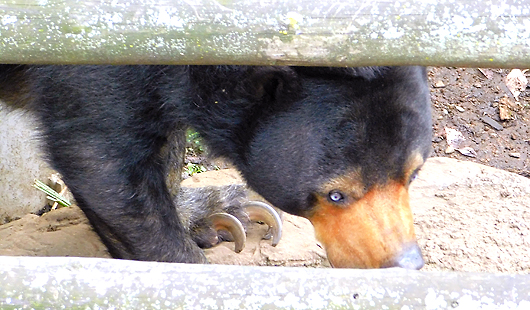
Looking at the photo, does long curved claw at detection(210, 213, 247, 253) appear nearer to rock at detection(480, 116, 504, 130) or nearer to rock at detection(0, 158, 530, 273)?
rock at detection(0, 158, 530, 273)

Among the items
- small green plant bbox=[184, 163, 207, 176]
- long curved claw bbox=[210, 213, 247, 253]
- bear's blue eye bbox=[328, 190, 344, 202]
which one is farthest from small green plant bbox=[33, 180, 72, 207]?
bear's blue eye bbox=[328, 190, 344, 202]

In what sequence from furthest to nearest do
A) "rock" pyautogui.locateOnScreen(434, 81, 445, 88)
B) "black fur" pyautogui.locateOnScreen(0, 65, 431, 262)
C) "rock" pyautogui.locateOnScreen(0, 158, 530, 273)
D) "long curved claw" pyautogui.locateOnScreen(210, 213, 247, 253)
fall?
"rock" pyautogui.locateOnScreen(434, 81, 445, 88), "long curved claw" pyautogui.locateOnScreen(210, 213, 247, 253), "rock" pyautogui.locateOnScreen(0, 158, 530, 273), "black fur" pyautogui.locateOnScreen(0, 65, 431, 262)

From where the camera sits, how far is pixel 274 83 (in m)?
2.76

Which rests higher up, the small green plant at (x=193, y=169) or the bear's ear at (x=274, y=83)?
the bear's ear at (x=274, y=83)

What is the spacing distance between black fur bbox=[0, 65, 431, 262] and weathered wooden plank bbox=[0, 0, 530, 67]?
3.45 feet

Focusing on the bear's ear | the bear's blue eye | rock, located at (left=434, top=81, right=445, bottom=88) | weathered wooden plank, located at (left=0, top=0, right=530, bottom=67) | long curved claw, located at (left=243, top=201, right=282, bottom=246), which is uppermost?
weathered wooden plank, located at (left=0, top=0, right=530, bottom=67)

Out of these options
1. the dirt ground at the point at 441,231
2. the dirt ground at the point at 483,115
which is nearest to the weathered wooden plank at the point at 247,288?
the dirt ground at the point at 441,231

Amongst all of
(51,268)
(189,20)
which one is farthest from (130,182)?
(189,20)

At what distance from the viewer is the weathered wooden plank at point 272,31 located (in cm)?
152

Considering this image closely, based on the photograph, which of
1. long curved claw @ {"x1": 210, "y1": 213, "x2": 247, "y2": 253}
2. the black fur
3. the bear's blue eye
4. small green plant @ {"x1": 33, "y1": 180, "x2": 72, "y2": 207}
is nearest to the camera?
→ the black fur

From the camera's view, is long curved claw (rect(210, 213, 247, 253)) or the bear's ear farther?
long curved claw (rect(210, 213, 247, 253))

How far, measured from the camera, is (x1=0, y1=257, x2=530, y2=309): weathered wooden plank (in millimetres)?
1574

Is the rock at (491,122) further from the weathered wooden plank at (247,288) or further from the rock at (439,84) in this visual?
the weathered wooden plank at (247,288)

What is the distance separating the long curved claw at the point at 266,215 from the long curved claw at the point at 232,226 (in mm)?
182
